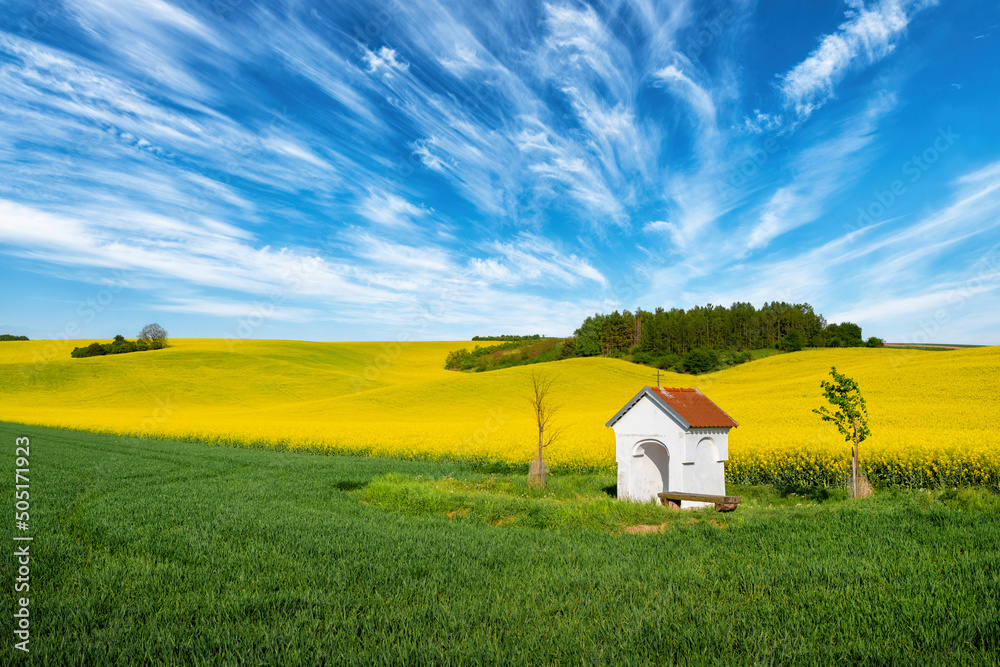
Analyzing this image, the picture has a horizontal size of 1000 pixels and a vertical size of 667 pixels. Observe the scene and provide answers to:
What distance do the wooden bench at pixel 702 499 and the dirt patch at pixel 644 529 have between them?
1.39 meters

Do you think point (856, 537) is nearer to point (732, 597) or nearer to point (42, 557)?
point (732, 597)

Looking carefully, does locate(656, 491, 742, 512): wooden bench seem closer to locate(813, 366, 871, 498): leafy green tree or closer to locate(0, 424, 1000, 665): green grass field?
locate(0, 424, 1000, 665): green grass field

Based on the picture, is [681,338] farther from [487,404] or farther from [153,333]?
[153,333]

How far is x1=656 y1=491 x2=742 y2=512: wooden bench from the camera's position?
9.79m

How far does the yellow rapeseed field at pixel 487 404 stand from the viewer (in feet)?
51.1

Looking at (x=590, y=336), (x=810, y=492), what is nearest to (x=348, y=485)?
(x=810, y=492)

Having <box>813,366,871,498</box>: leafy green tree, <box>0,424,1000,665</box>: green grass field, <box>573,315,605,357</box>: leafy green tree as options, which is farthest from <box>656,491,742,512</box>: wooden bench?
<box>573,315,605,357</box>: leafy green tree

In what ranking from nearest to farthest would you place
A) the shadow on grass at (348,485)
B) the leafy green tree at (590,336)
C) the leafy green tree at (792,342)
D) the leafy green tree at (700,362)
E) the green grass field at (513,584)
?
the green grass field at (513,584) → the shadow on grass at (348,485) → the leafy green tree at (700,362) → the leafy green tree at (792,342) → the leafy green tree at (590,336)

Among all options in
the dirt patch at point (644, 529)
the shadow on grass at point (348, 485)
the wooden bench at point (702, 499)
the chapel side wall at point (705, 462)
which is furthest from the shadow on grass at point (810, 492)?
the shadow on grass at point (348, 485)

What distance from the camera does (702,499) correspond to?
34.3ft

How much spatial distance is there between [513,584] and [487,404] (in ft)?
120

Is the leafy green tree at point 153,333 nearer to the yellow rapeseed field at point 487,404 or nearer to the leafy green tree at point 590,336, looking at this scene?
the yellow rapeseed field at point 487,404

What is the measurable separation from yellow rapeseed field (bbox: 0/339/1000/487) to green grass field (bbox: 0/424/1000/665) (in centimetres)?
518

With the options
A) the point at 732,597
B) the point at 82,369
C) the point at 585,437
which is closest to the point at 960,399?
the point at 585,437
